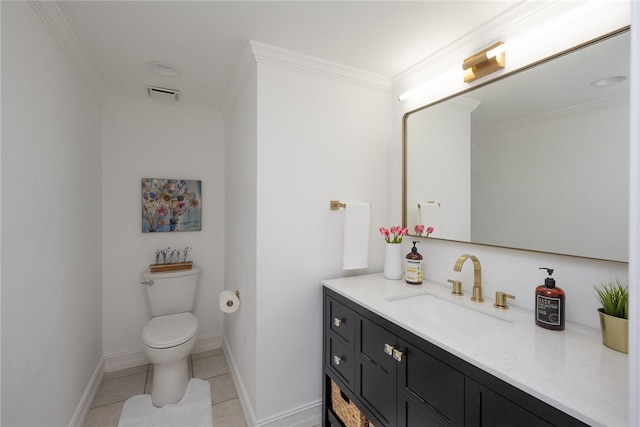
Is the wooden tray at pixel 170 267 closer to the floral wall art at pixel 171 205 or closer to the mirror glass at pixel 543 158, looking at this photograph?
the floral wall art at pixel 171 205

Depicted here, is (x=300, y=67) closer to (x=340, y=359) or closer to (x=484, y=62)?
(x=484, y=62)

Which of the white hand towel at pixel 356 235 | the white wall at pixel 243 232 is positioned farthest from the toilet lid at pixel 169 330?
the white hand towel at pixel 356 235

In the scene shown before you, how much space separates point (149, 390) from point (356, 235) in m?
1.97

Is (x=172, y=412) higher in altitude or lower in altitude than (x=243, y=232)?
lower

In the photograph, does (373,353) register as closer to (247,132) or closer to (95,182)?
(247,132)

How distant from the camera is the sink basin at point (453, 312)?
1.23 m

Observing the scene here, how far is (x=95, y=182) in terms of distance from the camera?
2180mm

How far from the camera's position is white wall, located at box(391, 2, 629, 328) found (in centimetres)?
112

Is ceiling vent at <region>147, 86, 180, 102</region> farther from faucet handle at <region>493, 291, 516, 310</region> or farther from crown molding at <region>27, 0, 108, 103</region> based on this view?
faucet handle at <region>493, 291, 516, 310</region>

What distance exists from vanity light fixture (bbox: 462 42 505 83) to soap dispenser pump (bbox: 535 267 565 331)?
3.34ft

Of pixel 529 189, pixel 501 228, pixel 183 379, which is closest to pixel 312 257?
pixel 501 228

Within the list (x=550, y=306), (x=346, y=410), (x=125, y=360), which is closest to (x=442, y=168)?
(x=550, y=306)

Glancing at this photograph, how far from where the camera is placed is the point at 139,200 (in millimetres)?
2508

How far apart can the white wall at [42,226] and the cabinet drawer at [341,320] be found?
138cm
